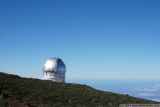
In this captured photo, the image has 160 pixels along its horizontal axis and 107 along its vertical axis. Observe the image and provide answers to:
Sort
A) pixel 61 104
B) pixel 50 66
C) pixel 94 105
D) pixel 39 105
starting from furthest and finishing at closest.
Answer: pixel 50 66 < pixel 94 105 < pixel 61 104 < pixel 39 105

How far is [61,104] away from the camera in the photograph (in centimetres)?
1867

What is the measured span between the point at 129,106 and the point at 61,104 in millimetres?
5040

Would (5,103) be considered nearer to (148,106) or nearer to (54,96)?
(54,96)

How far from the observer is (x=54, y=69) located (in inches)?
1550

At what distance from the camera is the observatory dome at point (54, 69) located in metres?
39.5

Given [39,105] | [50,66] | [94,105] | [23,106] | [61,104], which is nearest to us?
[23,106]

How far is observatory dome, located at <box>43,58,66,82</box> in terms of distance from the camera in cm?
Result: 3950

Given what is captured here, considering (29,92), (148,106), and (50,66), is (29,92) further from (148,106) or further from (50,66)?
(50,66)

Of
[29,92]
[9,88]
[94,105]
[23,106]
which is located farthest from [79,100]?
[23,106]

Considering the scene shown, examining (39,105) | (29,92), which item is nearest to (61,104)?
(39,105)

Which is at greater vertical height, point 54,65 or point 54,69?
point 54,65

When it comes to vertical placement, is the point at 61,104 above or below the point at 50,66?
below

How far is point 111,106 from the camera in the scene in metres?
20.8

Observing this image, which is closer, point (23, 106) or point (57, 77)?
point (23, 106)
